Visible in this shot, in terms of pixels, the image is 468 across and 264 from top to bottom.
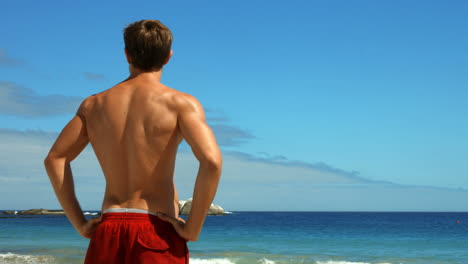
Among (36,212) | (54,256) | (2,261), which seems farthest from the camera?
(36,212)

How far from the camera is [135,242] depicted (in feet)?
8.23

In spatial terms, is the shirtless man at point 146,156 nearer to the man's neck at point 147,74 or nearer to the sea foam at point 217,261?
the man's neck at point 147,74

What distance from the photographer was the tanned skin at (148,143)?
8.09ft

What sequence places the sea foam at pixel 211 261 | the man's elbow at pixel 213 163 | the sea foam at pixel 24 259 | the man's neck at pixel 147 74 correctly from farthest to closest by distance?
the sea foam at pixel 211 261 < the sea foam at pixel 24 259 < the man's neck at pixel 147 74 < the man's elbow at pixel 213 163

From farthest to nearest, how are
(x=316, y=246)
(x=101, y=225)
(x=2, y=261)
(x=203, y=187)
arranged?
(x=316, y=246) < (x=2, y=261) < (x=101, y=225) < (x=203, y=187)

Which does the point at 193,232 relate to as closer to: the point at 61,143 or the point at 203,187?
the point at 203,187

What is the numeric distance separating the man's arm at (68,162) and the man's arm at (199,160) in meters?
0.52

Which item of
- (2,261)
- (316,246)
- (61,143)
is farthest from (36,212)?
(61,143)

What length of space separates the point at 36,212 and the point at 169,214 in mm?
83854

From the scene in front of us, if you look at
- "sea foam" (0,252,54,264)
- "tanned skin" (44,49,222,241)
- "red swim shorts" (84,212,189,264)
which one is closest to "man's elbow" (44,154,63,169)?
"tanned skin" (44,49,222,241)

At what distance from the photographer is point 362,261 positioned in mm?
21047

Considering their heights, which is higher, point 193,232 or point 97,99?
point 97,99

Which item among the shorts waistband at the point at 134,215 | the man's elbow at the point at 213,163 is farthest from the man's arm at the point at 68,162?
the man's elbow at the point at 213,163

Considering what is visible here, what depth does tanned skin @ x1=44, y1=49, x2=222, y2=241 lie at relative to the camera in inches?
97.1
